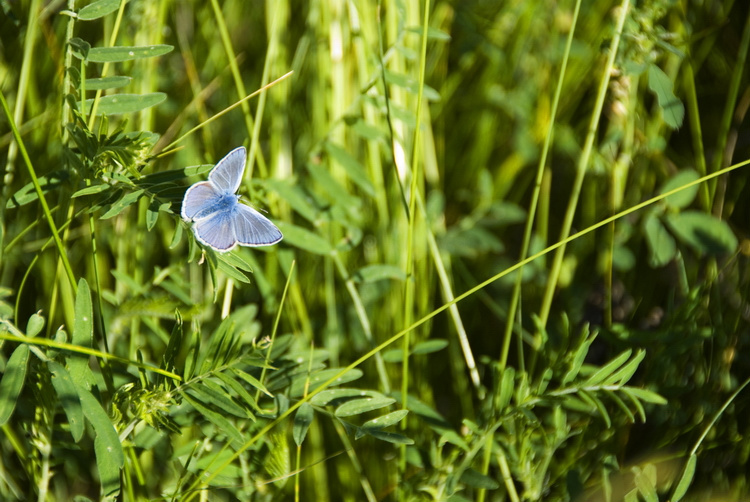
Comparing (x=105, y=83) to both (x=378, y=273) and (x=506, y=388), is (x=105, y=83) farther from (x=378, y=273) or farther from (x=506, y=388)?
(x=506, y=388)

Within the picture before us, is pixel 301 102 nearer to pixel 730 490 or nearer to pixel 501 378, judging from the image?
pixel 501 378

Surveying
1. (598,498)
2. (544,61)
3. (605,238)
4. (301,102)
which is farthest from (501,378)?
(544,61)

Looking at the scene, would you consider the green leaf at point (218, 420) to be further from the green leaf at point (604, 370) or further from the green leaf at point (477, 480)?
the green leaf at point (604, 370)

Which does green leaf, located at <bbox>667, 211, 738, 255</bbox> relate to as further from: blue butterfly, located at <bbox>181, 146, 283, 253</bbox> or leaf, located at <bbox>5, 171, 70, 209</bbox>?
leaf, located at <bbox>5, 171, 70, 209</bbox>

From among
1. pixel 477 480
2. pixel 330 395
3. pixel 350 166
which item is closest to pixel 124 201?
pixel 330 395

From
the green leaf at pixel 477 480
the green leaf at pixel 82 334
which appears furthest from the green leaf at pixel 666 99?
the green leaf at pixel 82 334

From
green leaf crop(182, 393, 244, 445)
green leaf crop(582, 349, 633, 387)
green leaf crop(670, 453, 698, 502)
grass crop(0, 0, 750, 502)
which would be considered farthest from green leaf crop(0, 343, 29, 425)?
green leaf crop(670, 453, 698, 502)
